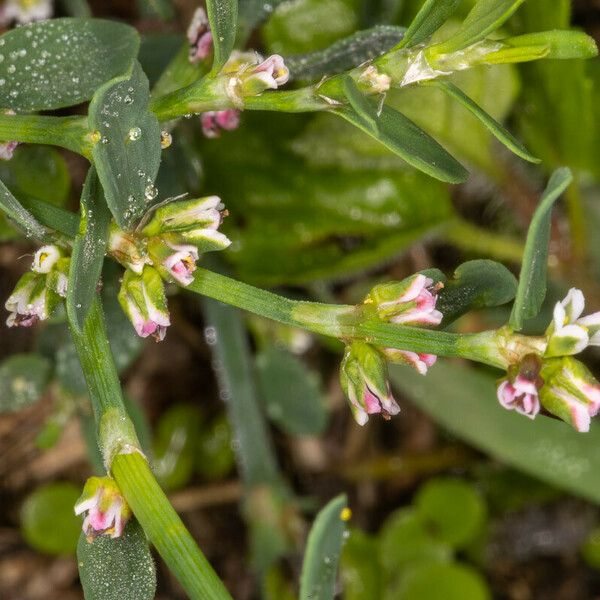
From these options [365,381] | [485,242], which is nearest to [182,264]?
[365,381]

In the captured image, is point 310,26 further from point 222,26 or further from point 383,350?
point 383,350

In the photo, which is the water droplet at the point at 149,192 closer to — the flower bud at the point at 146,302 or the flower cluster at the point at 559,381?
the flower bud at the point at 146,302

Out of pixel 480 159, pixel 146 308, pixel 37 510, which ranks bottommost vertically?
pixel 37 510

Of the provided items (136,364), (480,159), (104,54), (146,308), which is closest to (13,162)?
(104,54)

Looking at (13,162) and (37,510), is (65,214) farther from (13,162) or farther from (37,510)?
(37,510)

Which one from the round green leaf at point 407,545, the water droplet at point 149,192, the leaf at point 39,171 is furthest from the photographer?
the round green leaf at point 407,545

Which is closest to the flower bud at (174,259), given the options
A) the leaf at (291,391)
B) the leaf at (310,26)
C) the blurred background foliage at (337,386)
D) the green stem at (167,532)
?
the green stem at (167,532)

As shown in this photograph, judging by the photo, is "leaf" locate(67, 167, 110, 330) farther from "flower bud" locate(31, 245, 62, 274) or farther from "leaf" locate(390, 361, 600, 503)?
"leaf" locate(390, 361, 600, 503)
